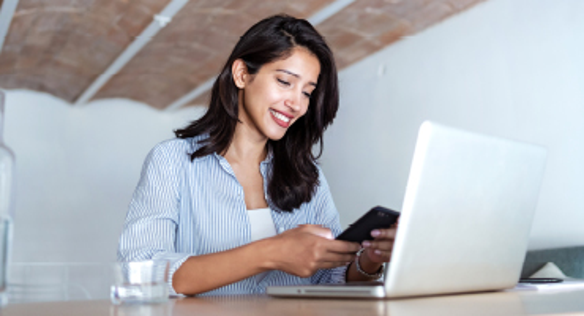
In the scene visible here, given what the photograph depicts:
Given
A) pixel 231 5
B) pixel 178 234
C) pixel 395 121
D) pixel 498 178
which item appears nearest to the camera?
pixel 498 178

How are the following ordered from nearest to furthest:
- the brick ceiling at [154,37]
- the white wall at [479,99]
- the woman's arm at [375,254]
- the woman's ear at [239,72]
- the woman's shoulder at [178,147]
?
the woman's arm at [375,254] → the woman's shoulder at [178,147] → the woman's ear at [239,72] → the white wall at [479,99] → the brick ceiling at [154,37]

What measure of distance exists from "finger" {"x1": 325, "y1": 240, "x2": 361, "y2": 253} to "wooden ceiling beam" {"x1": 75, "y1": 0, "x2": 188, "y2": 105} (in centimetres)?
257

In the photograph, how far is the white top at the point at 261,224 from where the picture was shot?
1.77 metres

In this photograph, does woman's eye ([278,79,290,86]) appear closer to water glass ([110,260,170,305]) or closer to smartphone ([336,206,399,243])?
smartphone ([336,206,399,243])

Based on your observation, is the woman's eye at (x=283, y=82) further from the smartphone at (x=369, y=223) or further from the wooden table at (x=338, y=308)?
the wooden table at (x=338, y=308)

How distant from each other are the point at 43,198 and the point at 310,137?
262 centimetres

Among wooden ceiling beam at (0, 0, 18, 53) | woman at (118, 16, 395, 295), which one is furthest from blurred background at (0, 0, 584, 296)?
woman at (118, 16, 395, 295)

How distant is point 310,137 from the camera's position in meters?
2.04

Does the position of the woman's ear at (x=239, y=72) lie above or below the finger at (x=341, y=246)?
above

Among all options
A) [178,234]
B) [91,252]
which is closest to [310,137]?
[178,234]

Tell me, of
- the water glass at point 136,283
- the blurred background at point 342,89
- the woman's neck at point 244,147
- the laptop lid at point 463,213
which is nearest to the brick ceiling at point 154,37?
the blurred background at point 342,89

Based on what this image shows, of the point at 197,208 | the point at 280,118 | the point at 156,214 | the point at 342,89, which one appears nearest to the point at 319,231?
the point at 156,214

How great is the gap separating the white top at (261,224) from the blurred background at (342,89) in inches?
Answer: 56.2

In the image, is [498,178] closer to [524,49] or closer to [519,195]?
[519,195]
